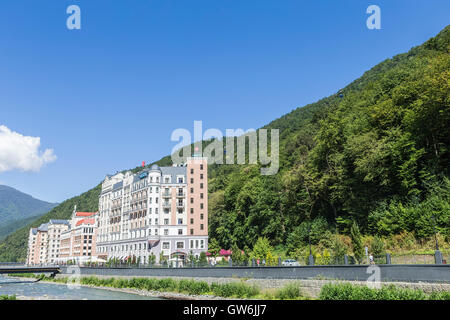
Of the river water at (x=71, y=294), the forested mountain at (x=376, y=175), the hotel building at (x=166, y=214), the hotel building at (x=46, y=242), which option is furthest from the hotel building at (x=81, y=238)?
the river water at (x=71, y=294)

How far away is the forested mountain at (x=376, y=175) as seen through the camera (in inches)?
1620

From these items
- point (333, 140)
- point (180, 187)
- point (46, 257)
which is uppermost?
point (333, 140)

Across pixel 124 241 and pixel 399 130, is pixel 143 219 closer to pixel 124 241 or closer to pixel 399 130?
pixel 124 241

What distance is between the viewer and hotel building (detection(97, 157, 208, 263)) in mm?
76062

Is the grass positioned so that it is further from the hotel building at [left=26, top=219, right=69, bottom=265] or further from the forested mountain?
the hotel building at [left=26, top=219, right=69, bottom=265]

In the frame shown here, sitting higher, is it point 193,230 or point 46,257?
point 193,230

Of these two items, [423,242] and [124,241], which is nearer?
[423,242]

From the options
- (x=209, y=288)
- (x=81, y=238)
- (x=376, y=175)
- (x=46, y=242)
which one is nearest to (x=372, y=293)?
(x=209, y=288)

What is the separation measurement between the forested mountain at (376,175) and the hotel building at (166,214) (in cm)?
891

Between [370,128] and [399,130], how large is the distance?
583cm

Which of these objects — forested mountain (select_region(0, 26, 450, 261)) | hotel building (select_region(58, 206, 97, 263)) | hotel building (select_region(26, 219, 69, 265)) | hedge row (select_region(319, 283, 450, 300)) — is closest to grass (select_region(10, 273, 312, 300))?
hedge row (select_region(319, 283, 450, 300))

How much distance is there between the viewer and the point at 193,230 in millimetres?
78438
